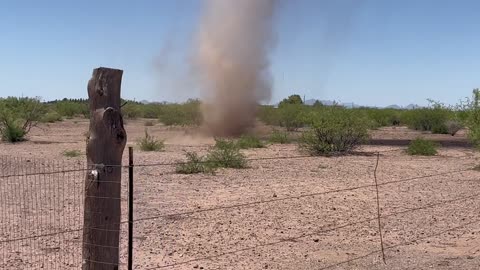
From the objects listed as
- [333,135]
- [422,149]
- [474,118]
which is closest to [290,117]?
[333,135]

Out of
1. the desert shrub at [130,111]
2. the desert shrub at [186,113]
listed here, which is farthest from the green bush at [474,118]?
the desert shrub at [130,111]

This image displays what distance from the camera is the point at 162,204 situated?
1448 centimetres

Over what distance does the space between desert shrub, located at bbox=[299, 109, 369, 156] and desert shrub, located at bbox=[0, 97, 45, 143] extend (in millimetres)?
14345

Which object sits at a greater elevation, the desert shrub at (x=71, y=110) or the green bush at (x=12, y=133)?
the desert shrub at (x=71, y=110)

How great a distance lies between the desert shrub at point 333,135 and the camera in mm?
29500

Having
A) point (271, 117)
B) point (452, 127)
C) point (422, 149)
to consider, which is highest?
point (271, 117)

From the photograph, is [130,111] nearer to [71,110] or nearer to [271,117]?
[71,110]

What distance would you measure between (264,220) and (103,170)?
7.28 m

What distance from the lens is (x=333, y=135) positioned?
1174 inches

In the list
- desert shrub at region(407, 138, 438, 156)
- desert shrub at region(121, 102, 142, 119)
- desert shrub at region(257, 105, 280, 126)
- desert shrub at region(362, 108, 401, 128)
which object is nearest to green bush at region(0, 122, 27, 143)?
desert shrub at region(407, 138, 438, 156)

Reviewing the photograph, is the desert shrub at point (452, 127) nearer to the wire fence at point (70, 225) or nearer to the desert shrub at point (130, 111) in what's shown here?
the wire fence at point (70, 225)

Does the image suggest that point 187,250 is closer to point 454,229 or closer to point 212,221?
point 212,221

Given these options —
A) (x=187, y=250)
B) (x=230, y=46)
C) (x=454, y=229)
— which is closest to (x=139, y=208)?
(x=187, y=250)

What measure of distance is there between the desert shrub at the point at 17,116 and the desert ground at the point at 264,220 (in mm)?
13494
